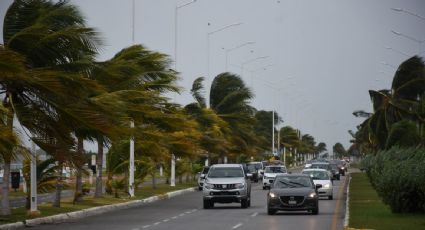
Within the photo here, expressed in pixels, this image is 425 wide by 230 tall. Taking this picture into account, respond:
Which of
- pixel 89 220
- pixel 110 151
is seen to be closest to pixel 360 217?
pixel 89 220

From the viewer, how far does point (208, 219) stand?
1287 inches

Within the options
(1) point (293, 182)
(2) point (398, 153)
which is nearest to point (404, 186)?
(1) point (293, 182)

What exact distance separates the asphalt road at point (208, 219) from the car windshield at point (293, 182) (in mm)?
1056

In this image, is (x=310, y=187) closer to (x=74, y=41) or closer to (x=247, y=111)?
(x=74, y=41)

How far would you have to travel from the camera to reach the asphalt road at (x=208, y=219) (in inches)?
1129

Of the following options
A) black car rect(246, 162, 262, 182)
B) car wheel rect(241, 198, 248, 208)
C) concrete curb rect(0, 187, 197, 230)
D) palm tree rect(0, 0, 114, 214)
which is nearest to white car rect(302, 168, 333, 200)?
car wheel rect(241, 198, 248, 208)

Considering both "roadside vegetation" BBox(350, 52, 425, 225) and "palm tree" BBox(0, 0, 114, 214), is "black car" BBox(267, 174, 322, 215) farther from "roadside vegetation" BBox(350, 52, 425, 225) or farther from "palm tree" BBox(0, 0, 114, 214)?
"palm tree" BBox(0, 0, 114, 214)

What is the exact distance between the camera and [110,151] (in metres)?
48.2

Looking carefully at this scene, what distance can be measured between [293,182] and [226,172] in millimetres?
6280

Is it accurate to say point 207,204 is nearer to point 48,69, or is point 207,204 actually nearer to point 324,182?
point 324,182

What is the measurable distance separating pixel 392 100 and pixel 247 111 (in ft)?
42.1

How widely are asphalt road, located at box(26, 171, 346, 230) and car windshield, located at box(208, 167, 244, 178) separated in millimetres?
1400

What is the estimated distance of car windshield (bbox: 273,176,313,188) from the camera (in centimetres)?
3562

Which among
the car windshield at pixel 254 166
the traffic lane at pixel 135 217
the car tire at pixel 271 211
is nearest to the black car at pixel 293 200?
the car tire at pixel 271 211
